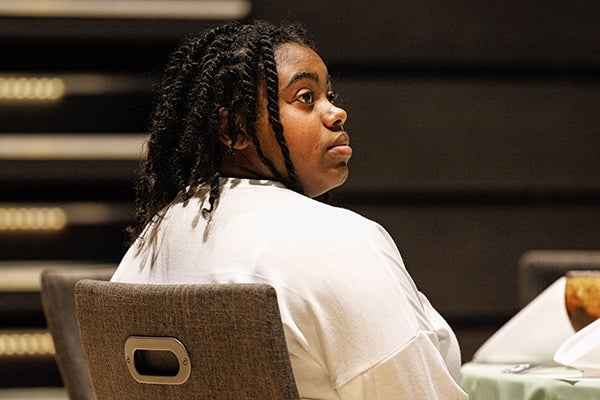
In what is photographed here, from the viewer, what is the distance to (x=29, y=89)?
3.39 meters

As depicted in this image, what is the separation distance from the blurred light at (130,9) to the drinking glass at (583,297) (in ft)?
6.34

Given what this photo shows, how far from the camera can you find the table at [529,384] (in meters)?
1.38

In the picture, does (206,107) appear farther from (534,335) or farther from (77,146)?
(77,146)

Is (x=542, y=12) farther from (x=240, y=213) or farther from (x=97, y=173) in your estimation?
(x=240, y=213)

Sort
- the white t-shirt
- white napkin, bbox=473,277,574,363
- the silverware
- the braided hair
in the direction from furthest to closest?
white napkin, bbox=473,277,574,363
the silverware
the braided hair
the white t-shirt

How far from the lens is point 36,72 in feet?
11.2

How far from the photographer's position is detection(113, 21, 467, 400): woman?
112 cm

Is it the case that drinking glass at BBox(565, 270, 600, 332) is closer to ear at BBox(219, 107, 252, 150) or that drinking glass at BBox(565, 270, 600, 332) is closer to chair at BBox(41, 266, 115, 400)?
ear at BBox(219, 107, 252, 150)

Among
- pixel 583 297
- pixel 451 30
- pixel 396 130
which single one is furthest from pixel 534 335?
pixel 451 30

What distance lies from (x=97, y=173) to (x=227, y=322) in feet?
7.96

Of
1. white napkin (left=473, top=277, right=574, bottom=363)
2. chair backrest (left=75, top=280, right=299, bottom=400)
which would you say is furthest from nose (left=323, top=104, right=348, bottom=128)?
white napkin (left=473, top=277, right=574, bottom=363)

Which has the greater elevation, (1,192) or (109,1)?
(109,1)

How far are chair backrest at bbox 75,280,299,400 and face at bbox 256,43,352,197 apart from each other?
34 centimetres

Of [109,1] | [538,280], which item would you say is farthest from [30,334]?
[538,280]
